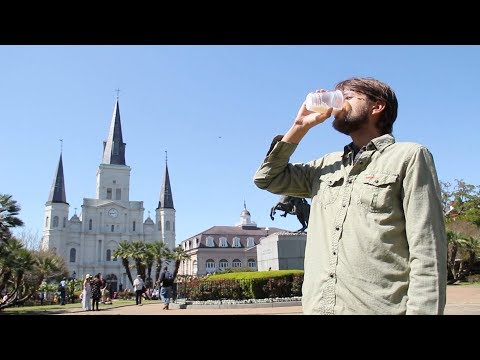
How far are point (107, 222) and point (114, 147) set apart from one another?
54.6 feet

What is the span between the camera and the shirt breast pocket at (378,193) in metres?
1.87

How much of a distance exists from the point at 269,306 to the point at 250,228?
260ft

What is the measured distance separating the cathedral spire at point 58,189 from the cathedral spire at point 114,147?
9.26 m

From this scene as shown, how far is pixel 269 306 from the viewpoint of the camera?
48.2 feet

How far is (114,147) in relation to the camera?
92.1 m

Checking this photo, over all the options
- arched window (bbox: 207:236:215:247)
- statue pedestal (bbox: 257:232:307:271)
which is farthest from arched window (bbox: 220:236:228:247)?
statue pedestal (bbox: 257:232:307:271)

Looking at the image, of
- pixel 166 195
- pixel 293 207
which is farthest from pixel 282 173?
pixel 166 195

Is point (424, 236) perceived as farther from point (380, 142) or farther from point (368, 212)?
point (380, 142)

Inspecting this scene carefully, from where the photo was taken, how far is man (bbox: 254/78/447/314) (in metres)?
1.70

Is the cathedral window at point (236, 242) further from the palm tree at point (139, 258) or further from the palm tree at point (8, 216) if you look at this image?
the palm tree at point (8, 216)

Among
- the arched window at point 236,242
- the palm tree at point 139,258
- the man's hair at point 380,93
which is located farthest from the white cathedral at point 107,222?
the man's hair at point 380,93
